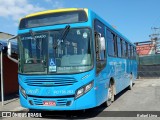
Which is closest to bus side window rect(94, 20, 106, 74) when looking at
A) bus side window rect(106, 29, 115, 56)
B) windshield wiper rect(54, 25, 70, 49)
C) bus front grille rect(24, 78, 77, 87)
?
windshield wiper rect(54, 25, 70, 49)

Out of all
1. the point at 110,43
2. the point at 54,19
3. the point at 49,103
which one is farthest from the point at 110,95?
the point at 54,19

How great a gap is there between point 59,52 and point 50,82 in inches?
36.6

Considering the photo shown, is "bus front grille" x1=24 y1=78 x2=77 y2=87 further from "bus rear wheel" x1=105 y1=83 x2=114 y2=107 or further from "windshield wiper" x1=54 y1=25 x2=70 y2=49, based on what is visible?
"bus rear wheel" x1=105 y1=83 x2=114 y2=107

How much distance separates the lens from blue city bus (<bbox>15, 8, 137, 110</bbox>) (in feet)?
27.0

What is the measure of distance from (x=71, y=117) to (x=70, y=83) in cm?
149

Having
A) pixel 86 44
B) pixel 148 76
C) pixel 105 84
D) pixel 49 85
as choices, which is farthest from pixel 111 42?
pixel 148 76

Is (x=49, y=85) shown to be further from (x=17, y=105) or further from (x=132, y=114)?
(x=17, y=105)

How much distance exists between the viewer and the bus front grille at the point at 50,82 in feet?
27.0

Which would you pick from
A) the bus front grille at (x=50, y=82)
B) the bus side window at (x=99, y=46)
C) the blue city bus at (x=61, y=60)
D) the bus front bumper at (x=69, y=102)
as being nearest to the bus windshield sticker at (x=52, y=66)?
the blue city bus at (x=61, y=60)

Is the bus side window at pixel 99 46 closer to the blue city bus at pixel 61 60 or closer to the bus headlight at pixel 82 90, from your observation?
the blue city bus at pixel 61 60

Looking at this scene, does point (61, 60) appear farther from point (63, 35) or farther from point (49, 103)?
point (49, 103)

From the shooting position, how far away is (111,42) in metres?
11.4

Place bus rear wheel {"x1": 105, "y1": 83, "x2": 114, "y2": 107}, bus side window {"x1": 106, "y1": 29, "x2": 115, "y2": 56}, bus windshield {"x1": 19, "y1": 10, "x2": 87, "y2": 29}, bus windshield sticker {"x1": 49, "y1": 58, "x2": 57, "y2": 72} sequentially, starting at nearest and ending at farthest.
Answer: bus windshield sticker {"x1": 49, "y1": 58, "x2": 57, "y2": 72} < bus windshield {"x1": 19, "y1": 10, "x2": 87, "y2": 29} < bus rear wheel {"x1": 105, "y1": 83, "x2": 114, "y2": 107} < bus side window {"x1": 106, "y1": 29, "x2": 115, "y2": 56}

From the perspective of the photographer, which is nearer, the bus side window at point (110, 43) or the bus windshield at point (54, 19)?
the bus windshield at point (54, 19)
